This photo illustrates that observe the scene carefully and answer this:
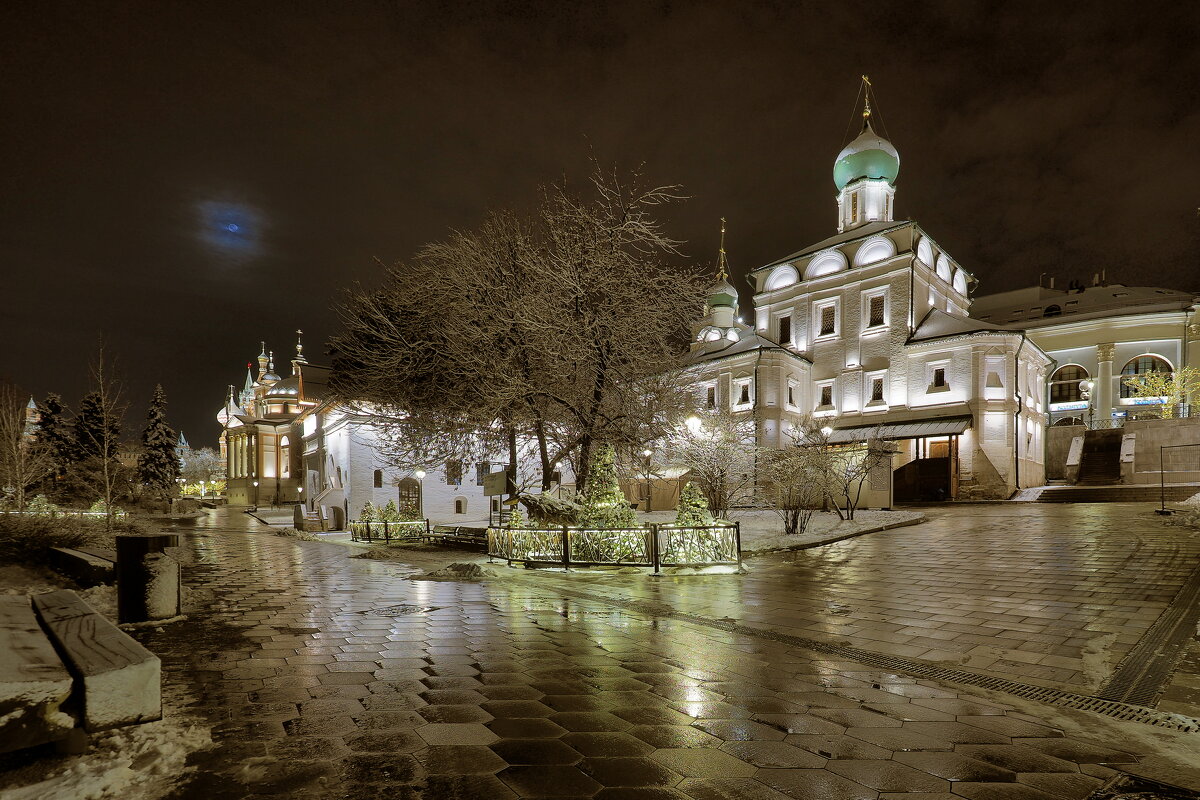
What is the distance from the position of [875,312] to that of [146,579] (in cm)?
3877

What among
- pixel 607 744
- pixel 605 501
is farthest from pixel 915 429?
pixel 607 744

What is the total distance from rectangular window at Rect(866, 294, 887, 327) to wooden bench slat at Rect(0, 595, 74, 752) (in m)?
39.8

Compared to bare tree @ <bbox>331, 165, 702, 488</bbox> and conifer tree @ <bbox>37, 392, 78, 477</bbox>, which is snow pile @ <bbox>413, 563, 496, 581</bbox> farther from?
conifer tree @ <bbox>37, 392, 78, 477</bbox>

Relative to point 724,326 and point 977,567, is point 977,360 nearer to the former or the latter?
point 724,326

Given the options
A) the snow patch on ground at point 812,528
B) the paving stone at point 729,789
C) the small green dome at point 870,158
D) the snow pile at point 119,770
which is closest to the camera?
the snow pile at point 119,770

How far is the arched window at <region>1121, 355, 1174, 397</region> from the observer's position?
41.1 m

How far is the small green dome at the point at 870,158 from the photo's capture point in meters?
40.3

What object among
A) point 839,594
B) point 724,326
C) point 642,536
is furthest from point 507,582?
point 724,326

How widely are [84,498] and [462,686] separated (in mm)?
40250

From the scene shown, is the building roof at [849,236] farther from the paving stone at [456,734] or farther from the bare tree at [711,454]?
the paving stone at [456,734]

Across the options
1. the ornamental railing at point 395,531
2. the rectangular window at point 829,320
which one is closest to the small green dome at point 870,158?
the rectangular window at point 829,320

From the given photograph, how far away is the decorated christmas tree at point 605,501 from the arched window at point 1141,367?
155 ft

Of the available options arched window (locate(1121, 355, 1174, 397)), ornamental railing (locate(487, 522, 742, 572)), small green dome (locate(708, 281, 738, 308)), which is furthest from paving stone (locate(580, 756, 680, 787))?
arched window (locate(1121, 355, 1174, 397))

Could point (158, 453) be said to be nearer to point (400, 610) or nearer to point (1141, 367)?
point (400, 610)
